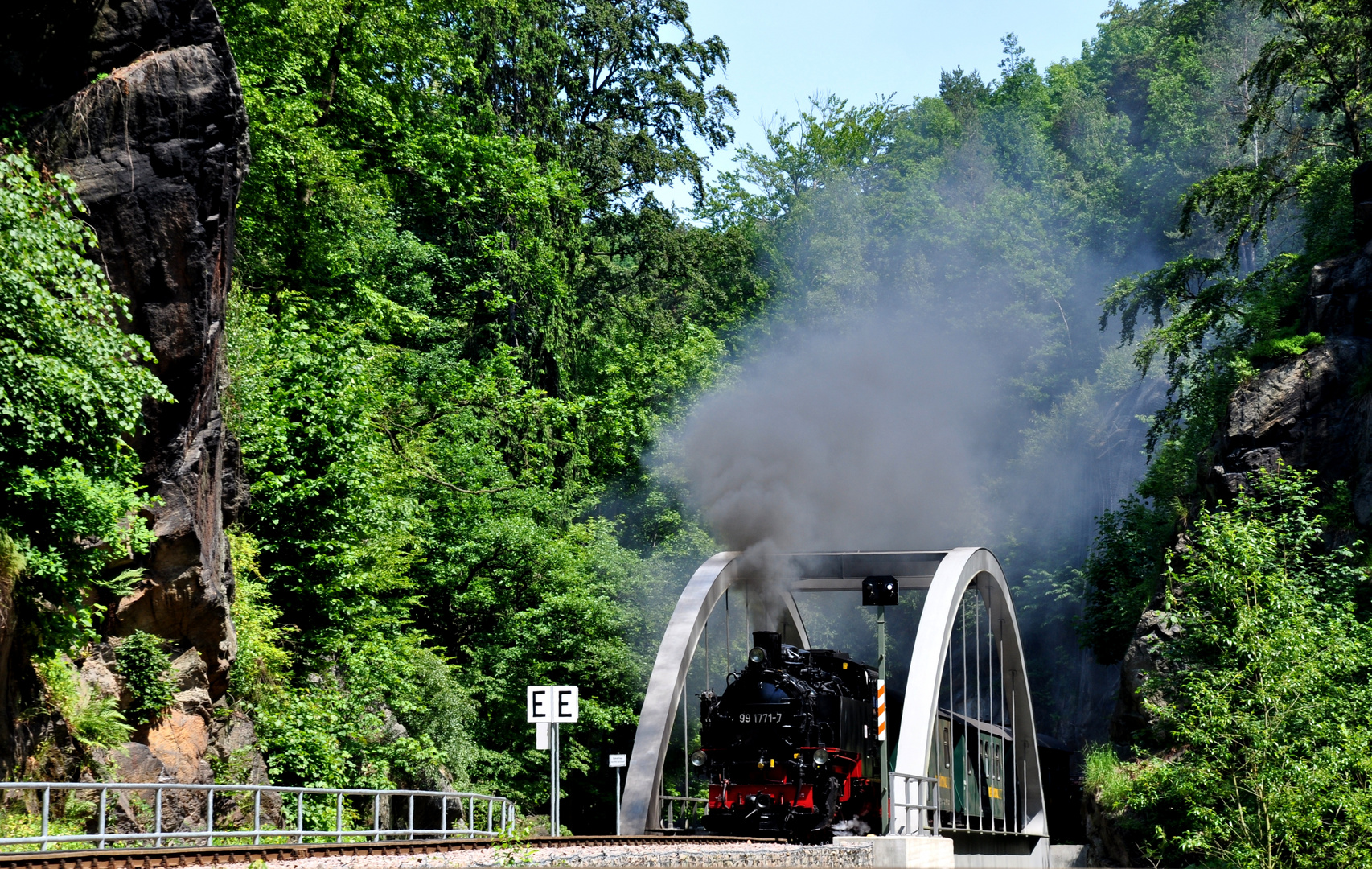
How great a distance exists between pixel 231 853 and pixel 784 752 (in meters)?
7.64

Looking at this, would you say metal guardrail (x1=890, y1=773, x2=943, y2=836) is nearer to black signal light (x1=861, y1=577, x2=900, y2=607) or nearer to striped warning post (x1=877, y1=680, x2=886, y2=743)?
striped warning post (x1=877, y1=680, x2=886, y2=743)

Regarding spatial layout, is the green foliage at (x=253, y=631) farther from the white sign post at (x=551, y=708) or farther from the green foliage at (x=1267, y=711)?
the green foliage at (x=1267, y=711)

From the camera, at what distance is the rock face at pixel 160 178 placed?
15500mm

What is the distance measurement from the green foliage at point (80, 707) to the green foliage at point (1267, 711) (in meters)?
14.3

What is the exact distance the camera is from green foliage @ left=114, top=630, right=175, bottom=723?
15.9m

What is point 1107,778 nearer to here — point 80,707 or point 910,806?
point 910,806

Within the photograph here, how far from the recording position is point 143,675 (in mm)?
16016

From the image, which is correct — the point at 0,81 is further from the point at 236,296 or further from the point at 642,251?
the point at 642,251

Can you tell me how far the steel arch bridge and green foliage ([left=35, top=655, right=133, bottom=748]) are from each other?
6.55 m

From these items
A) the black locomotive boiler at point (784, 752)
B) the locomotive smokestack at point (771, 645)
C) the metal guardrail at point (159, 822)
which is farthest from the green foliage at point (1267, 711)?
the metal guardrail at point (159, 822)

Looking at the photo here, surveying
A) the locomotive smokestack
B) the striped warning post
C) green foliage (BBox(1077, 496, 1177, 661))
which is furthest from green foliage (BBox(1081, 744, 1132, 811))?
the locomotive smokestack

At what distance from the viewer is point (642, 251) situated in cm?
4309

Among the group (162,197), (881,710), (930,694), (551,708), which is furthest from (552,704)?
(162,197)

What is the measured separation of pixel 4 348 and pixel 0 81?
16.3 feet
